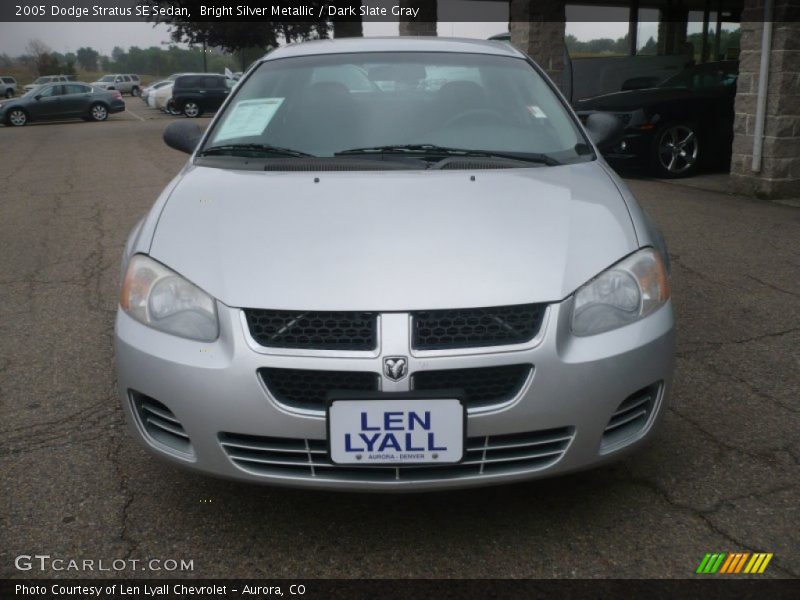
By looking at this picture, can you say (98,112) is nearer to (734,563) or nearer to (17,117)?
(17,117)

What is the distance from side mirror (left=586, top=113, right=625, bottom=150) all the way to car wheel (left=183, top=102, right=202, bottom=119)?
27.1 meters

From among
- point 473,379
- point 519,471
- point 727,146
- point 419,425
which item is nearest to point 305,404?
point 419,425

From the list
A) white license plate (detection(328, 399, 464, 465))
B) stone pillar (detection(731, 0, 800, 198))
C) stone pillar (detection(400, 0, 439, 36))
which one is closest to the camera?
white license plate (detection(328, 399, 464, 465))

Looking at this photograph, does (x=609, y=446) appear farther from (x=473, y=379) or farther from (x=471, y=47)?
(x=471, y=47)

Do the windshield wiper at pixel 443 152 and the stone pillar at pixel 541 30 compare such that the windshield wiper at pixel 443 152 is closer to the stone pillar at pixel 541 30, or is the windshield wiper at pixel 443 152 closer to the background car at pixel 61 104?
the stone pillar at pixel 541 30

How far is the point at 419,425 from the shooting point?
2111 millimetres

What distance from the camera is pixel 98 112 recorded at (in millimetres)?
28625

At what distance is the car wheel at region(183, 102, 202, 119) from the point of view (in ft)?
95.7

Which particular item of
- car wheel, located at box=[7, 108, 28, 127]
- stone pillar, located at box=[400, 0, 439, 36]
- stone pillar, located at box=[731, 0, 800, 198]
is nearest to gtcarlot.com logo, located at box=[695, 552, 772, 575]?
stone pillar, located at box=[731, 0, 800, 198]

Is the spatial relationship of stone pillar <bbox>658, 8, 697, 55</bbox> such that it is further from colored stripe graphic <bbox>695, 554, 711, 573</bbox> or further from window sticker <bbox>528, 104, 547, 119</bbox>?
colored stripe graphic <bbox>695, 554, 711, 573</bbox>

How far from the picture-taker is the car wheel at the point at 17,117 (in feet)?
87.2

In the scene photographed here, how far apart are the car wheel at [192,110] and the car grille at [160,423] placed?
28297 mm

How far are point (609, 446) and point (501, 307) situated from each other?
0.52 metres

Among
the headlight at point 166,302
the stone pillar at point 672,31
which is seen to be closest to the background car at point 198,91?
the stone pillar at point 672,31
